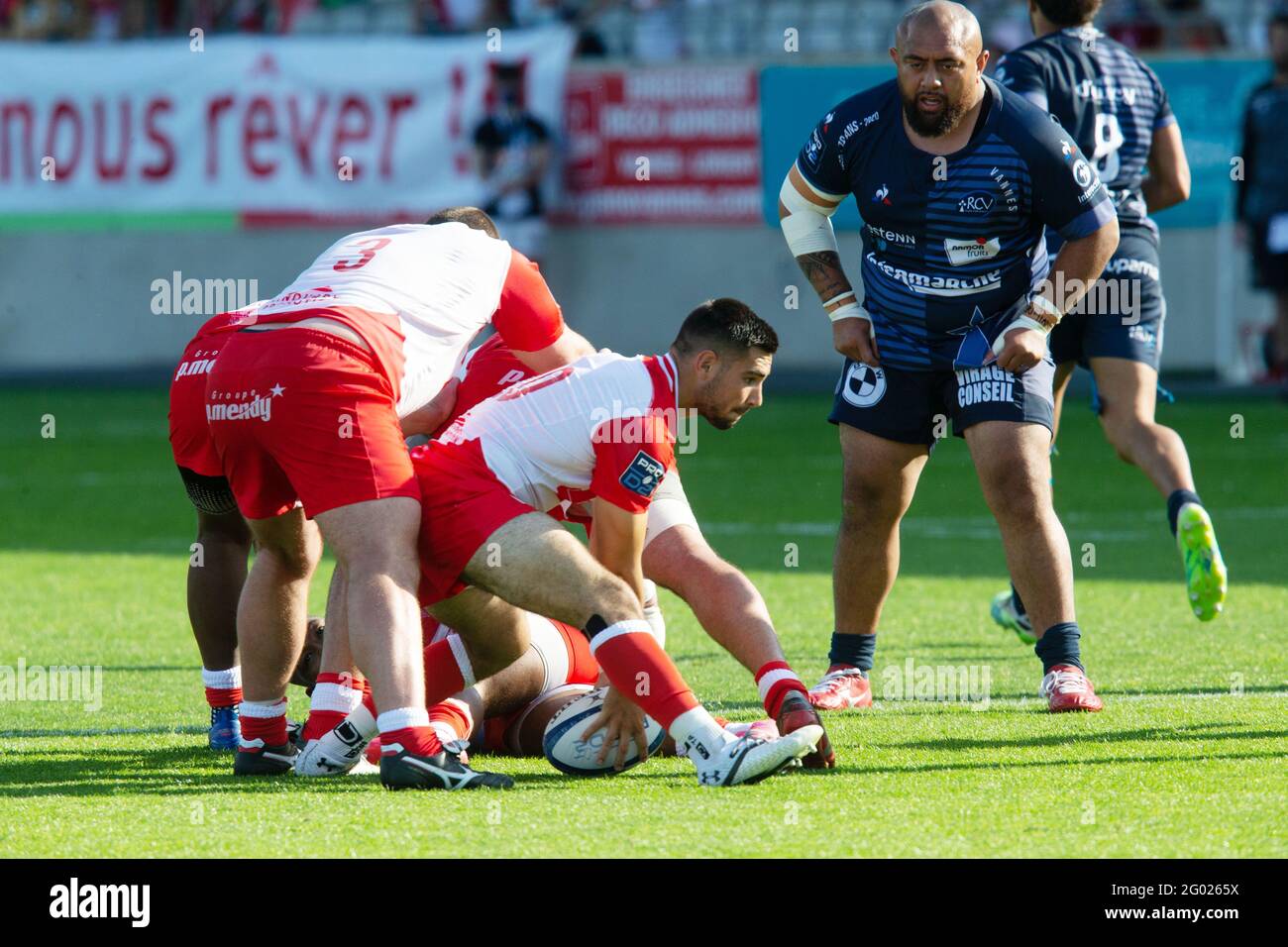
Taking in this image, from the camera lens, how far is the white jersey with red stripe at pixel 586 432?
5594mm

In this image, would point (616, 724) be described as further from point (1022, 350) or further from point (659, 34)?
point (659, 34)

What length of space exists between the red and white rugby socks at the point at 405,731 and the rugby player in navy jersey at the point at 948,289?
180 centimetres

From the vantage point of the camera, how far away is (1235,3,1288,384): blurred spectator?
1588 cm

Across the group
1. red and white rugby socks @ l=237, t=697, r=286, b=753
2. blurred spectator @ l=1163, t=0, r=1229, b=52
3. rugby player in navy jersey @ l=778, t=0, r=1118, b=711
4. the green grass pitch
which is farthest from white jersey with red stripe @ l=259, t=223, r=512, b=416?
blurred spectator @ l=1163, t=0, r=1229, b=52

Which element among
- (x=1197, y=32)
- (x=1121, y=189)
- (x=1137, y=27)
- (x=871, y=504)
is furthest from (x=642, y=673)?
(x=1197, y=32)

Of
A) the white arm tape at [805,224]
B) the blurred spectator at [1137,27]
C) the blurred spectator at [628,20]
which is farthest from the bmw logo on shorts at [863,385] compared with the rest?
the blurred spectator at [1137,27]

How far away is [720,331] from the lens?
582 centimetres

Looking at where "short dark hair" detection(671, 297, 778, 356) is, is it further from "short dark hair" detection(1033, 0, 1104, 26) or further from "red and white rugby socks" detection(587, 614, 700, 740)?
"short dark hair" detection(1033, 0, 1104, 26)

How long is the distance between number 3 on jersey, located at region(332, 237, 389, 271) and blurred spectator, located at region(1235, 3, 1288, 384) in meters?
11.0

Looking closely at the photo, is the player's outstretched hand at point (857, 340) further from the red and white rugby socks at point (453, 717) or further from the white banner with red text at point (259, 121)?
the white banner with red text at point (259, 121)

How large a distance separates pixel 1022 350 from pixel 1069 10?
1.87 meters

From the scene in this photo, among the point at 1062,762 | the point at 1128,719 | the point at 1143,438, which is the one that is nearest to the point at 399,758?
the point at 1062,762

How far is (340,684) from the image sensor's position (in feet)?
19.7

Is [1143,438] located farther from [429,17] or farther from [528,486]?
[429,17]
